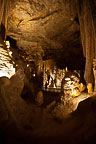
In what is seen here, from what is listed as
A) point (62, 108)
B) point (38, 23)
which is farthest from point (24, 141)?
point (38, 23)

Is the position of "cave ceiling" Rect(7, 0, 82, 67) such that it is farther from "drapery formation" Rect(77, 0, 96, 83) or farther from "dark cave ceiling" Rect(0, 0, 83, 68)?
"drapery formation" Rect(77, 0, 96, 83)

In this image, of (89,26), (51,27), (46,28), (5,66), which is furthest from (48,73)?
(89,26)

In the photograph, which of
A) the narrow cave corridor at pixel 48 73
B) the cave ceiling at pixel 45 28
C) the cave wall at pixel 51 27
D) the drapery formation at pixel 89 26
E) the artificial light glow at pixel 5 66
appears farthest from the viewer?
the cave ceiling at pixel 45 28

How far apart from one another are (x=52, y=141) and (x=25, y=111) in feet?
9.13

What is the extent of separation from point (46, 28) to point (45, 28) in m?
0.09

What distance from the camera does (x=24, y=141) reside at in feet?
11.6

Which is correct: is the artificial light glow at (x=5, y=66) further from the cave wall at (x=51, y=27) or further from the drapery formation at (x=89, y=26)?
the drapery formation at (x=89, y=26)

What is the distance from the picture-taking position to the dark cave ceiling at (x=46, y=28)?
26.0ft

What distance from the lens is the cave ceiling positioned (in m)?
7.90

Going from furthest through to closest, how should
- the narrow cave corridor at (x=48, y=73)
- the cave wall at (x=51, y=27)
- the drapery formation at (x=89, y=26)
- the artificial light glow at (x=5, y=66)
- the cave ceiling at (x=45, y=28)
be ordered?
the cave ceiling at (x=45, y=28) < the cave wall at (x=51, y=27) < the drapery formation at (x=89, y=26) < the artificial light glow at (x=5, y=66) < the narrow cave corridor at (x=48, y=73)

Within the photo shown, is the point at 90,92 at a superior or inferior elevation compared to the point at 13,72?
inferior

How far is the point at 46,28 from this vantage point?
1041 cm

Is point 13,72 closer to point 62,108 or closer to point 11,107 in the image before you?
point 11,107

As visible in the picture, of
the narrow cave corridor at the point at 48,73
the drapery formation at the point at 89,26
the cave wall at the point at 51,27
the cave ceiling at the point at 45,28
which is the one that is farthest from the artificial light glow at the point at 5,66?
the drapery formation at the point at 89,26
